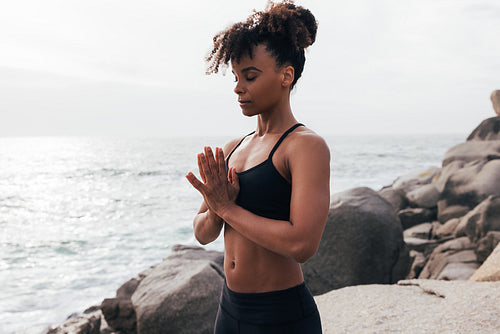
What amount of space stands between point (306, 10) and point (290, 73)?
0.35 m

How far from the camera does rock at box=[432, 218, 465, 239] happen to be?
31.8ft

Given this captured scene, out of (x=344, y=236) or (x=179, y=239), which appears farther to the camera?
(x=179, y=239)

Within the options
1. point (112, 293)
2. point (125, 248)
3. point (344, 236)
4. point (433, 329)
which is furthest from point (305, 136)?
point (125, 248)

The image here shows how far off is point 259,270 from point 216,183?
44 centimetres

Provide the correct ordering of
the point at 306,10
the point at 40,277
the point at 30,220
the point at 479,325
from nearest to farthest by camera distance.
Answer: the point at 306,10
the point at 479,325
the point at 40,277
the point at 30,220

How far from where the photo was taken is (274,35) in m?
1.79

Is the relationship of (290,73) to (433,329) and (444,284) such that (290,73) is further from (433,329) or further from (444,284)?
(444,284)

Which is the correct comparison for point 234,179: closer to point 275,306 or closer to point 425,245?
point 275,306

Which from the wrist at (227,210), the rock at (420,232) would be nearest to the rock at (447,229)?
the rock at (420,232)

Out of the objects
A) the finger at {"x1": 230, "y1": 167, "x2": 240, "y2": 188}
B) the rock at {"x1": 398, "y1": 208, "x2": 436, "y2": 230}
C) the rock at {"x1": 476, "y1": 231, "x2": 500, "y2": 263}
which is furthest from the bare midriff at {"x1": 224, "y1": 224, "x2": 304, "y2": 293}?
the rock at {"x1": 398, "y1": 208, "x2": 436, "y2": 230}

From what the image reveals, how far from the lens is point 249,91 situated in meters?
1.80

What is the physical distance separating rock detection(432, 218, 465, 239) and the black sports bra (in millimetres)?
9156

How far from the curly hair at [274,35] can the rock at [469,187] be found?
10.3 m

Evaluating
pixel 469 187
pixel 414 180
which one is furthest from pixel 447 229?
pixel 414 180
